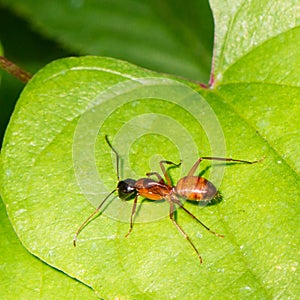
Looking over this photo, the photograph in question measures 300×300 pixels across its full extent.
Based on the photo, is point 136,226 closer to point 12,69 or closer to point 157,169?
point 157,169

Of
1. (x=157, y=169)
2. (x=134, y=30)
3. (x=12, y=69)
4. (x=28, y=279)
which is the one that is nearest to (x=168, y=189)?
(x=157, y=169)

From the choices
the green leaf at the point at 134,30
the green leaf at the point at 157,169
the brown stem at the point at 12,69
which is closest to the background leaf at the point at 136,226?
the green leaf at the point at 157,169

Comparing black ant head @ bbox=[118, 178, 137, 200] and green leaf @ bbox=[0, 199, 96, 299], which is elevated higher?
black ant head @ bbox=[118, 178, 137, 200]

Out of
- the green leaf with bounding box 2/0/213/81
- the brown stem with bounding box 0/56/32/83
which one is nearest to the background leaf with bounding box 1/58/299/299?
the brown stem with bounding box 0/56/32/83

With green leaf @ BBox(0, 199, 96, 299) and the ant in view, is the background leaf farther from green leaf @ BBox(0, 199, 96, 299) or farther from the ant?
green leaf @ BBox(0, 199, 96, 299)

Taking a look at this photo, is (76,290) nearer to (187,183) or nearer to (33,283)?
(33,283)

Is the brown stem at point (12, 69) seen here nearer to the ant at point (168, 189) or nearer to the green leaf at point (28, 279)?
the ant at point (168, 189)
